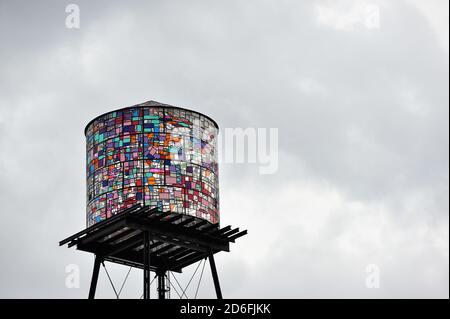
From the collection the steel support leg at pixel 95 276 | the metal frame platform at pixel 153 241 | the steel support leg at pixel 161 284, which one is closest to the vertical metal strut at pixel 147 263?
the metal frame platform at pixel 153 241

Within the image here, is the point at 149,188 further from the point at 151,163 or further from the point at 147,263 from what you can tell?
the point at 147,263

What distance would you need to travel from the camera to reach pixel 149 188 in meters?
42.4

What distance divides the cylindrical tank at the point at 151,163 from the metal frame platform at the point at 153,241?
0.49m

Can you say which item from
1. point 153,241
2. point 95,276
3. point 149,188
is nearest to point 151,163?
point 149,188

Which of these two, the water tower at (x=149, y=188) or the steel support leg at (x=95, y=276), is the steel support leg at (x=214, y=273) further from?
the steel support leg at (x=95, y=276)

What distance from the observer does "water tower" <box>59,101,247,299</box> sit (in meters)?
42.3

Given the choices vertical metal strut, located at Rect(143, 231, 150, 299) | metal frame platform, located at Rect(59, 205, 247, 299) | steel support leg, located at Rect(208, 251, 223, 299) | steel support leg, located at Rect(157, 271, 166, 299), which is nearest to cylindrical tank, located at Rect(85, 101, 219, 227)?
metal frame platform, located at Rect(59, 205, 247, 299)

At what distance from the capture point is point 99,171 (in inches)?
1704

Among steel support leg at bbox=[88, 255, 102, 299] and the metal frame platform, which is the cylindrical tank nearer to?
the metal frame platform
